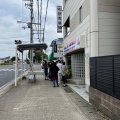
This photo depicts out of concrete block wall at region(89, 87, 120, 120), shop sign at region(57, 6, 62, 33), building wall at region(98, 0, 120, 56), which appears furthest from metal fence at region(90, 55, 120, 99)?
shop sign at region(57, 6, 62, 33)

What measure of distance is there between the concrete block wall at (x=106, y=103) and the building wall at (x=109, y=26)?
11.2ft

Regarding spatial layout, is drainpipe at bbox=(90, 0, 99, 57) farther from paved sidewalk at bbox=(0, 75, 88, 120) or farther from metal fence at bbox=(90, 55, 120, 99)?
paved sidewalk at bbox=(0, 75, 88, 120)

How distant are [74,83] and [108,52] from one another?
5532 mm

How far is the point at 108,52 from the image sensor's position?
1201 centimetres

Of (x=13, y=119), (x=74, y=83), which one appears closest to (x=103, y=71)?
(x=13, y=119)

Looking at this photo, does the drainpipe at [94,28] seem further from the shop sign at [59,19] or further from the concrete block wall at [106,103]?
the shop sign at [59,19]

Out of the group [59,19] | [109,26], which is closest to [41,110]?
[109,26]

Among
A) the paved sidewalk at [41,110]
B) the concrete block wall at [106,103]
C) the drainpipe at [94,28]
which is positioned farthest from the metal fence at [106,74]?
the drainpipe at [94,28]

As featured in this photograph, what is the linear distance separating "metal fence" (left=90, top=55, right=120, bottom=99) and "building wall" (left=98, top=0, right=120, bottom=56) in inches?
121

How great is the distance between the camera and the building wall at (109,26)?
1195cm

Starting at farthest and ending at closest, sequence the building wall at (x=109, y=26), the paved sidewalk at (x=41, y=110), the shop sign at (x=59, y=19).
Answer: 1. the shop sign at (x=59, y=19)
2. the building wall at (x=109, y=26)
3. the paved sidewalk at (x=41, y=110)

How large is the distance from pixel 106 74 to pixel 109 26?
5.24m

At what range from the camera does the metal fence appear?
6602mm

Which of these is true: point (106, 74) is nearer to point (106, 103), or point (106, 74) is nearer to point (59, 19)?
point (106, 103)
